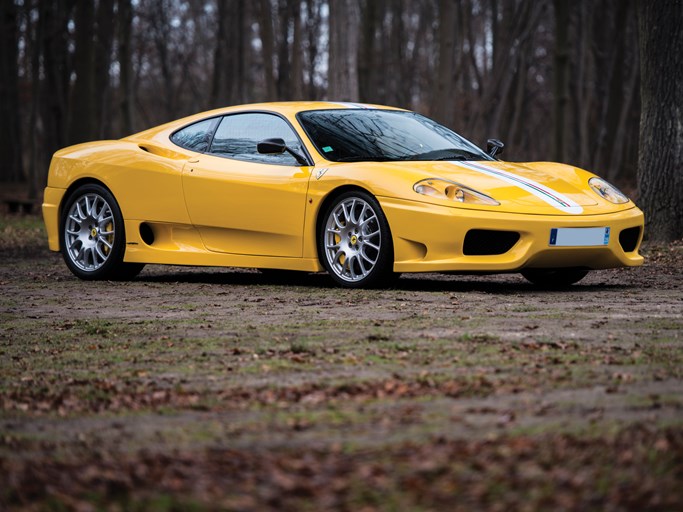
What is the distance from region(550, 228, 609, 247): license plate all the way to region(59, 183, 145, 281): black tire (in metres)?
3.67

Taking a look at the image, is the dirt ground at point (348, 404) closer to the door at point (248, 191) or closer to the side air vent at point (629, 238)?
the side air vent at point (629, 238)

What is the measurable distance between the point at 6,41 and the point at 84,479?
28.5 m

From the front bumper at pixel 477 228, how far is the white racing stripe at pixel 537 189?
0.32 feet

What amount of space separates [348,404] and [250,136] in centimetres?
517

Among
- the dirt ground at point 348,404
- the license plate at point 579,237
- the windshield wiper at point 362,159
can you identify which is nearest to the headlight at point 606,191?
the license plate at point 579,237

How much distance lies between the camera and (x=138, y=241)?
9188mm

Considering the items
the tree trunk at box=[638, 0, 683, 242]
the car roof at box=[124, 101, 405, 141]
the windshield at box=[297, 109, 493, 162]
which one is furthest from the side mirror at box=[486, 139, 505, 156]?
the tree trunk at box=[638, 0, 683, 242]

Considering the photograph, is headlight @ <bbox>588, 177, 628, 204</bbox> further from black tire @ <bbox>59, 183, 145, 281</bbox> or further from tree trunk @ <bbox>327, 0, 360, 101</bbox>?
tree trunk @ <bbox>327, 0, 360, 101</bbox>

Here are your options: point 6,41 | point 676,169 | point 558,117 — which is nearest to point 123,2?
point 6,41

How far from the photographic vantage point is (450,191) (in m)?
7.51

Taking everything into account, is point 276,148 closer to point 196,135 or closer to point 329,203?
point 329,203

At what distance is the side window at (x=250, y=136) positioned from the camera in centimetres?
850

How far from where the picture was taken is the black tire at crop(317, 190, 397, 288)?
302 inches

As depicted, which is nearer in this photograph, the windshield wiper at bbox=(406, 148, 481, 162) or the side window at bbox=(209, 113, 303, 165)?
the windshield wiper at bbox=(406, 148, 481, 162)
